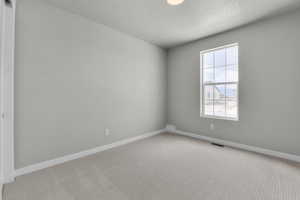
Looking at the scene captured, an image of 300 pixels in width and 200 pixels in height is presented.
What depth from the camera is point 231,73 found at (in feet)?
10.0

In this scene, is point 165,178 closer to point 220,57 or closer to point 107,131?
point 107,131

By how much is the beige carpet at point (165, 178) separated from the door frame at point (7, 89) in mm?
287

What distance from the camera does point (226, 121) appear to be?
121 inches

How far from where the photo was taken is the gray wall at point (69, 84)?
1.92 meters

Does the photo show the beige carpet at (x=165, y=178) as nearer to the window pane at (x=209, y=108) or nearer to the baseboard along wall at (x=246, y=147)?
the baseboard along wall at (x=246, y=147)

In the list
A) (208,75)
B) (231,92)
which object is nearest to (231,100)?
(231,92)

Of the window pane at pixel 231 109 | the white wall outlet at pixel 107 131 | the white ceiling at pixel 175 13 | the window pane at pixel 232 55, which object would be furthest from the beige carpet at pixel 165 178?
the white ceiling at pixel 175 13

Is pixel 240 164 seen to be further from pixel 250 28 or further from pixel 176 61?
pixel 176 61

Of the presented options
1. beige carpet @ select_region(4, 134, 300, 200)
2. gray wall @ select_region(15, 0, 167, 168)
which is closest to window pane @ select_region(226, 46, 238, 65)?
beige carpet @ select_region(4, 134, 300, 200)

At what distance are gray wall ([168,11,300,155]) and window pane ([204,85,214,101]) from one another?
61cm

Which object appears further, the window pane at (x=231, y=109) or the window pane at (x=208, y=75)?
the window pane at (x=208, y=75)

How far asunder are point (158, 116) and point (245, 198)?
2.78 m

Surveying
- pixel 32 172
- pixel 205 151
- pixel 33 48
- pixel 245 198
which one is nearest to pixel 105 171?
pixel 32 172

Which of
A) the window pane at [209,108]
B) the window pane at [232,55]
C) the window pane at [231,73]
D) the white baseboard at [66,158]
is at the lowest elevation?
the white baseboard at [66,158]
